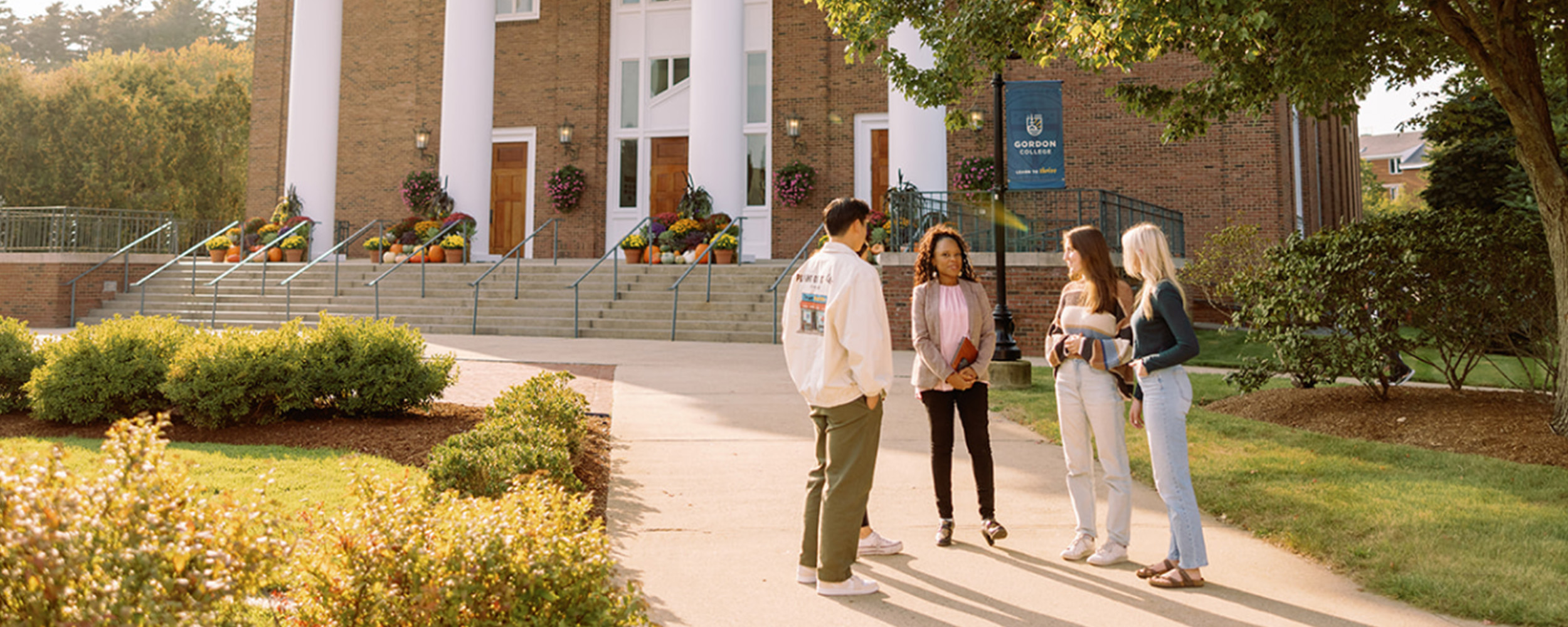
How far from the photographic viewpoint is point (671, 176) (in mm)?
24844

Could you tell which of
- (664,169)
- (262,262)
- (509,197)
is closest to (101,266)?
(262,262)

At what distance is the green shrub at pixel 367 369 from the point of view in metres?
7.06

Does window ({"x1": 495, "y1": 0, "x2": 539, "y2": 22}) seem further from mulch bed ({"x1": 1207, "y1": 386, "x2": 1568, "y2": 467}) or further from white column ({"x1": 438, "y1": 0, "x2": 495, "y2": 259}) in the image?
mulch bed ({"x1": 1207, "y1": 386, "x2": 1568, "y2": 467})

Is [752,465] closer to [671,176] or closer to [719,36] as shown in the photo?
[719,36]

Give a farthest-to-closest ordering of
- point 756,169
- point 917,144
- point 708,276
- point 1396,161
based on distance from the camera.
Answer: point 1396,161 → point 756,169 → point 917,144 → point 708,276

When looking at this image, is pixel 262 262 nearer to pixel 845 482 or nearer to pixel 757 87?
pixel 757 87

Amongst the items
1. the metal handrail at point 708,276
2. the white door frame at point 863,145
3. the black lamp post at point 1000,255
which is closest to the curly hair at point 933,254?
the black lamp post at point 1000,255

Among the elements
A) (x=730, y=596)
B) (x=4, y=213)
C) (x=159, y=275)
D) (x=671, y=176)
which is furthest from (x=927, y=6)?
(x=4, y=213)

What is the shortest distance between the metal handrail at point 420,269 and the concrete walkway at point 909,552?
39.2 feet

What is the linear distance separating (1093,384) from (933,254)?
3.28ft

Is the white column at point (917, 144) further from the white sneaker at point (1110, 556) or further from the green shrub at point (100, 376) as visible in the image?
the white sneaker at point (1110, 556)

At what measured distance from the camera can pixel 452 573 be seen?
229cm

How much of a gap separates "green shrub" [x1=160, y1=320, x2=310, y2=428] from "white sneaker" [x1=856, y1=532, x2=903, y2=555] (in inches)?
190

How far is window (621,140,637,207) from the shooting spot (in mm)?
24891
